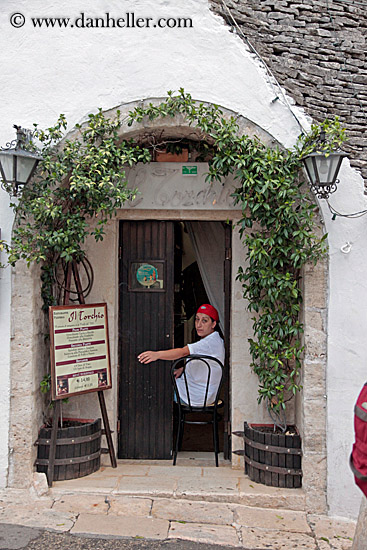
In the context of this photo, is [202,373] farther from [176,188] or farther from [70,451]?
[176,188]

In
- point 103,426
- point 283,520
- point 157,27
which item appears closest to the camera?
point 283,520

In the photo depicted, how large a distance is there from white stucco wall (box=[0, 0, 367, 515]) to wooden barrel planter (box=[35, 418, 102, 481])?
29 cm

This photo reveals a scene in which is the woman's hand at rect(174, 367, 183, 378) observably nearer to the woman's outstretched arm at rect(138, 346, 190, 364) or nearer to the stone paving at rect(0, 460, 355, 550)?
the woman's outstretched arm at rect(138, 346, 190, 364)

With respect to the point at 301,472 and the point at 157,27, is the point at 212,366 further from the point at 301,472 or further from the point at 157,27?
the point at 157,27

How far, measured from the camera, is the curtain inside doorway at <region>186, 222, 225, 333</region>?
16.6 feet

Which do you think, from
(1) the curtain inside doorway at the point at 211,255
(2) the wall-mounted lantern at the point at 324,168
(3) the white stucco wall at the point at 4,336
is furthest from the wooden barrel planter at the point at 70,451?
(2) the wall-mounted lantern at the point at 324,168

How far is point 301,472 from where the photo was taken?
417 cm

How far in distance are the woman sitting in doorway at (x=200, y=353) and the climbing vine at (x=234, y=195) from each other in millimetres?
534

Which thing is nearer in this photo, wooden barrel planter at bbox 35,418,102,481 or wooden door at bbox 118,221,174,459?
wooden barrel planter at bbox 35,418,102,481

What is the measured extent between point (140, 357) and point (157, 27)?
2.63m

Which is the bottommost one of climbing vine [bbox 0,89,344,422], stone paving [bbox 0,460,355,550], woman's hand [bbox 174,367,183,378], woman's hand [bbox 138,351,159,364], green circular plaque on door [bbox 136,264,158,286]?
stone paving [bbox 0,460,355,550]

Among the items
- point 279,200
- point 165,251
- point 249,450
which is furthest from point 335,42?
point 249,450

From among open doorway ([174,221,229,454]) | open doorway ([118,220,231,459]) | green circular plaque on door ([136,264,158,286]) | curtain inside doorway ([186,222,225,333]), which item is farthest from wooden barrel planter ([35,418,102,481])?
curtain inside doorway ([186,222,225,333])

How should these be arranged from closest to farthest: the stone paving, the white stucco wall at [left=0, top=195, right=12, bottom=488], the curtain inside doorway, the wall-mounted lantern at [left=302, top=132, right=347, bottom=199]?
1. the stone paving
2. the wall-mounted lantern at [left=302, top=132, right=347, bottom=199]
3. the white stucco wall at [left=0, top=195, right=12, bottom=488]
4. the curtain inside doorway
